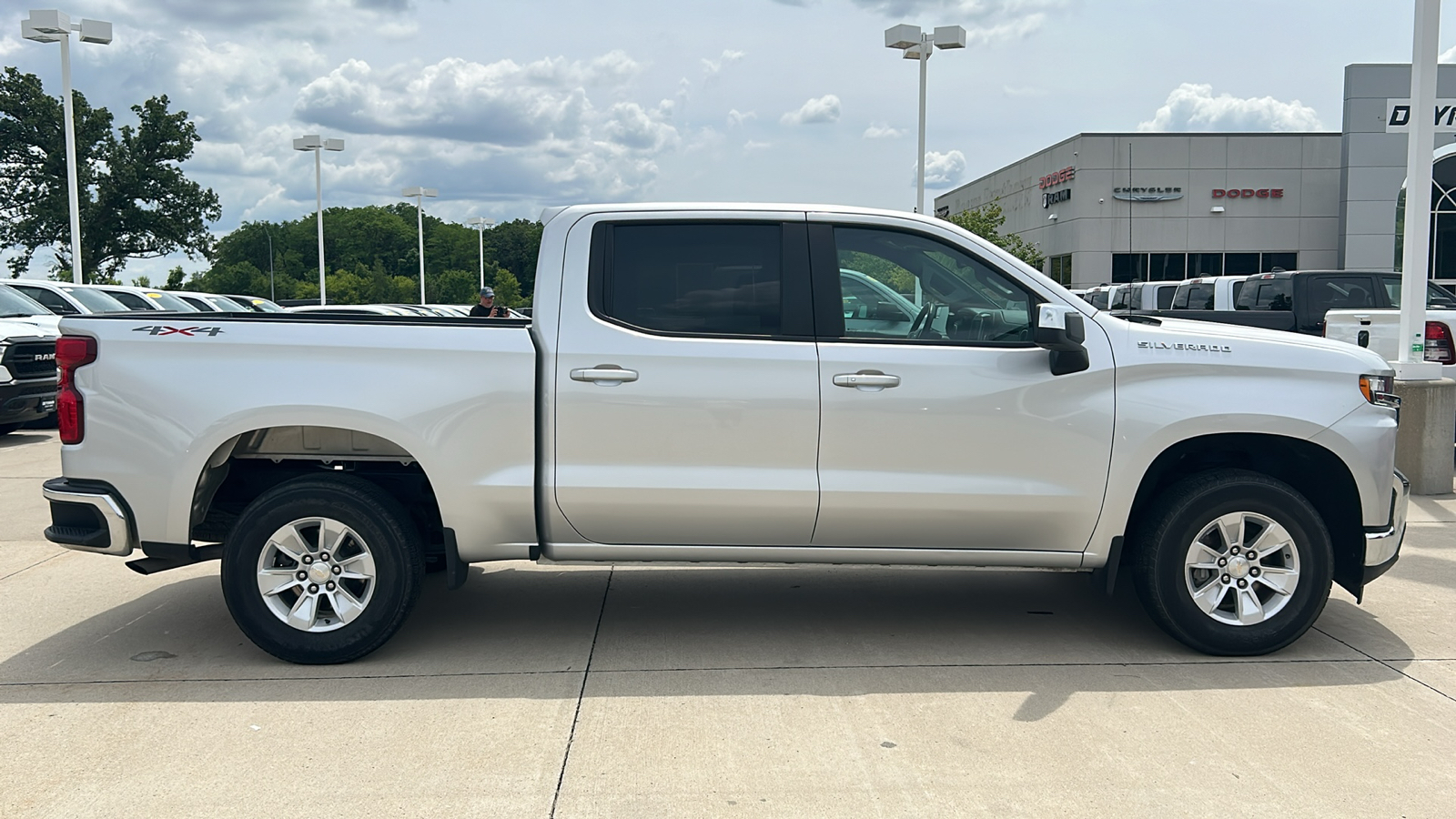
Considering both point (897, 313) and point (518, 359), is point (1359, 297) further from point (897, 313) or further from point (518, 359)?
point (518, 359)

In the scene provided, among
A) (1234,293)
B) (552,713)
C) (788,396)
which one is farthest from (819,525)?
(1234,293)

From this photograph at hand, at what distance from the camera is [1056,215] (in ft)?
143

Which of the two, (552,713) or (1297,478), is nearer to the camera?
(552,713)

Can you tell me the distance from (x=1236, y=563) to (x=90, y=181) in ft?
174

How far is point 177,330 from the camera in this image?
5035 mm

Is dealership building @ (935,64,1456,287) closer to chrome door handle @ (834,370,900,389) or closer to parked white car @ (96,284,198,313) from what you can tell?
parked white car @ (96,284,198,313)

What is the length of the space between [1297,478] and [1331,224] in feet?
132

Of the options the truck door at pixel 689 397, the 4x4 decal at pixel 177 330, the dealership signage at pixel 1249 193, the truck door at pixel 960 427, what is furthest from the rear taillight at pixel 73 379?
the dealership signage at pixel 1249 193

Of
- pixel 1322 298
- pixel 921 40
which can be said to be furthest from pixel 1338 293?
pixel 921 40

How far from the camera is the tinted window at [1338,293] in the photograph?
14.5 metres

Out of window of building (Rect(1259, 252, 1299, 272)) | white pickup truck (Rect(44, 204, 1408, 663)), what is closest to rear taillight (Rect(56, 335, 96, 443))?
white pickup truck (Rect(44, 204, 1408, 663))

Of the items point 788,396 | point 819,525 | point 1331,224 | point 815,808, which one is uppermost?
point 1331,224

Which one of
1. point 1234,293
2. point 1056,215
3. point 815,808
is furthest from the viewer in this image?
point 1056,215

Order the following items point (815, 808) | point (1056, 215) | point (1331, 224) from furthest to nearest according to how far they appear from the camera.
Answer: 1. point (1056, 215)
2. point (1331, 224)
3. point (815, 808)
